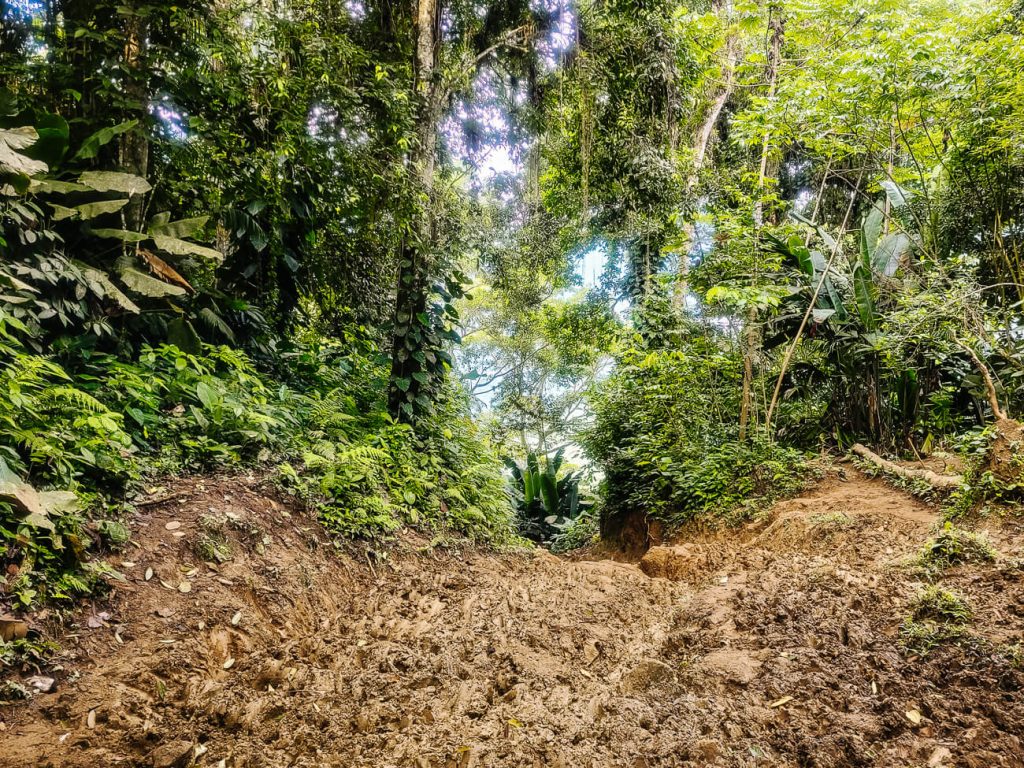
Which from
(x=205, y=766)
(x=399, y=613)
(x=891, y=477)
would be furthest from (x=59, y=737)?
(x=891, y=477)

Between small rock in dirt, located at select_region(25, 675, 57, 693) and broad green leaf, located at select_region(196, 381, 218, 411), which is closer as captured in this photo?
small rock in dirt, located at select_region(25, 675, 57, 693)

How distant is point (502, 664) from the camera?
2232 mm

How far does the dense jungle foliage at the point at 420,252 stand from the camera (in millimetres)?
3271

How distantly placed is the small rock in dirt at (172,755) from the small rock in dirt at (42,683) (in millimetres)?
538

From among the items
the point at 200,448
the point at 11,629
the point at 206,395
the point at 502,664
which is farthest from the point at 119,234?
the point at 502,664

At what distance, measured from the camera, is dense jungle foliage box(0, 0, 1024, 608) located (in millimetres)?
3271

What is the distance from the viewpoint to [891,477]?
13.9 ft

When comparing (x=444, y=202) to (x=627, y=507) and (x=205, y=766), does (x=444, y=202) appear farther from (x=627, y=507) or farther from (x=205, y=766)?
(x=205, y=766)

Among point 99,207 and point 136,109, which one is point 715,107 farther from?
point 99,207

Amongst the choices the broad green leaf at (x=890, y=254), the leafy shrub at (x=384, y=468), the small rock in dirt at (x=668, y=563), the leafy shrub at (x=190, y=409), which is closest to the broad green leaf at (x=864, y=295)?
the broad green leaf at (x=890, y=254)

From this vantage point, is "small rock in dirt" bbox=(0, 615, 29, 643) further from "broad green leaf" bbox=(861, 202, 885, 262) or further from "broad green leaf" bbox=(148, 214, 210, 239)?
"broad green leaf" bbox=(861, 202, 885, 262)

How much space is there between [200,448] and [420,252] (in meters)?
2.66

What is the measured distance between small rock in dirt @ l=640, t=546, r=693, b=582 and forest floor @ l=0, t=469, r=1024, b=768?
1.56 feet

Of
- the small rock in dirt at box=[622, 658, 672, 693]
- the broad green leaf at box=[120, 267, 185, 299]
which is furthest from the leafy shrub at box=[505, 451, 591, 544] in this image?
the small rock in dirt at box=[622, 658, 672, 693]
